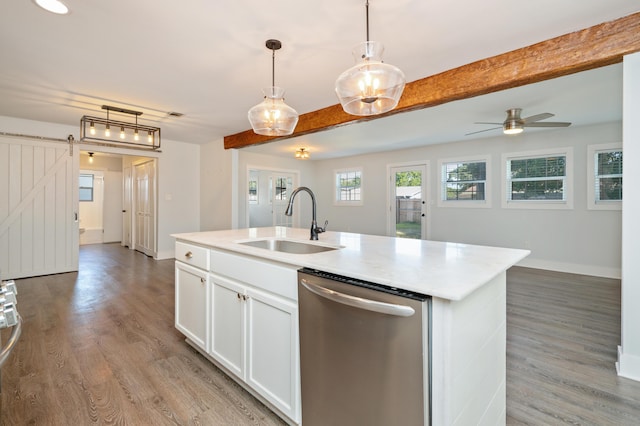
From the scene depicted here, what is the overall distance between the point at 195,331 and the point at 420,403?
5.72 ft

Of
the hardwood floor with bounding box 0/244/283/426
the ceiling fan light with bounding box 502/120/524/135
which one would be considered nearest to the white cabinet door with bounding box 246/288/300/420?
the hardwood floor with bounding box 0/244/283/426

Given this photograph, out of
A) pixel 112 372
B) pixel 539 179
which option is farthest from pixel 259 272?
pixel 539 179

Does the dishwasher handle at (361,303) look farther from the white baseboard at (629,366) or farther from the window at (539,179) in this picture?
the window at (539,179)

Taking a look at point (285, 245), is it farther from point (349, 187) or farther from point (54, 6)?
point (349, 187)

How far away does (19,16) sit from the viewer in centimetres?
202

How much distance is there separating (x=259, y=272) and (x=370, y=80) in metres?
1.25

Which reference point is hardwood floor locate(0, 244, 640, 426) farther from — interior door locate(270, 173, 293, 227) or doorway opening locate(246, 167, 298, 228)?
interior door locate(270, 173, 293, 227)

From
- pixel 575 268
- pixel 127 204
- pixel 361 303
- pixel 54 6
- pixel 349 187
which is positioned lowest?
pixel 575 268

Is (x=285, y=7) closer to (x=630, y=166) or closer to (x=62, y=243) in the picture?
(x=630, y=166)

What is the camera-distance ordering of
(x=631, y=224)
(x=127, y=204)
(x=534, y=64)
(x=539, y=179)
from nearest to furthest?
(x=631, y=224) < (x=534, y=64) < (x=539, y=179) < (x=127, y=204)

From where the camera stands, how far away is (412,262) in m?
1.39

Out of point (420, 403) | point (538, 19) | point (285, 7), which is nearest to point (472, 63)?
point (538, 19)

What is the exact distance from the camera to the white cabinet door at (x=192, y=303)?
213 centimetres

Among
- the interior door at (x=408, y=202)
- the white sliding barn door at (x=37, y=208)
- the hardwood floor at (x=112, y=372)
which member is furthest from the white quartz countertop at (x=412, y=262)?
the interior door at (x=408, y=202)
